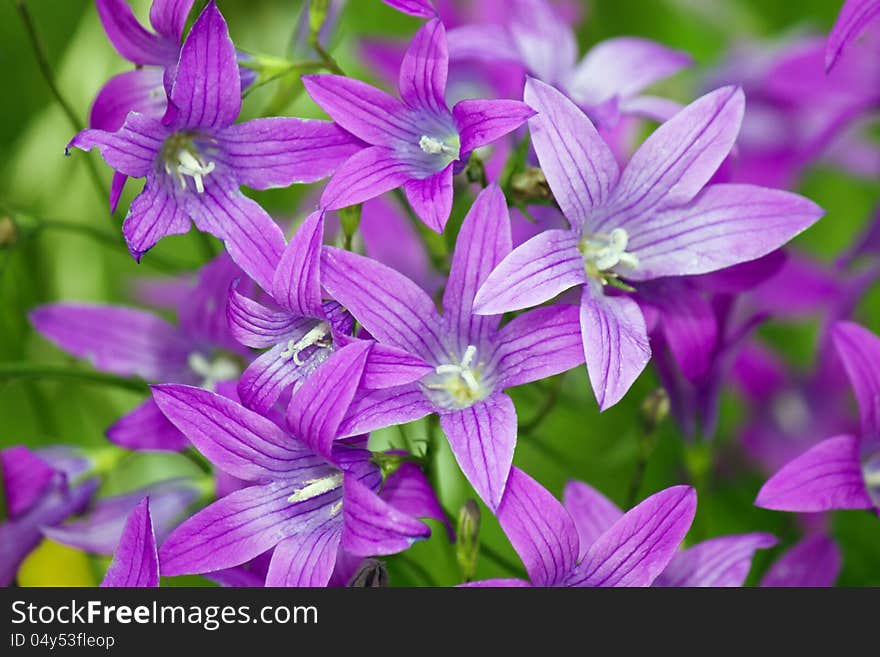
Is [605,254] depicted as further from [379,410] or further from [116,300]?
[116,300]

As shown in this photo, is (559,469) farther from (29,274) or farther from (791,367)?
(29,274)

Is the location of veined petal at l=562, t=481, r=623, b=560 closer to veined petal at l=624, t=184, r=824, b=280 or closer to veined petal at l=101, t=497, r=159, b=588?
veined petal at l=624, t=184, r=824, b=280

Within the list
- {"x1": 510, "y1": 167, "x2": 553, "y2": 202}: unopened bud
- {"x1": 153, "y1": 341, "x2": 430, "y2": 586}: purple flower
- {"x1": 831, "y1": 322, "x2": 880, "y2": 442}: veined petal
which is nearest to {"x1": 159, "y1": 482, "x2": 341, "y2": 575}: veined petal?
{"x1": 153, "y1": 341, "x2": 430, "y2": 586}: purple flower

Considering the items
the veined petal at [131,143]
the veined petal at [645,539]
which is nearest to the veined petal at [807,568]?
the veined petal at [645,539]

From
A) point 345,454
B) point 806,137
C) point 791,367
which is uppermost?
point 806,137
